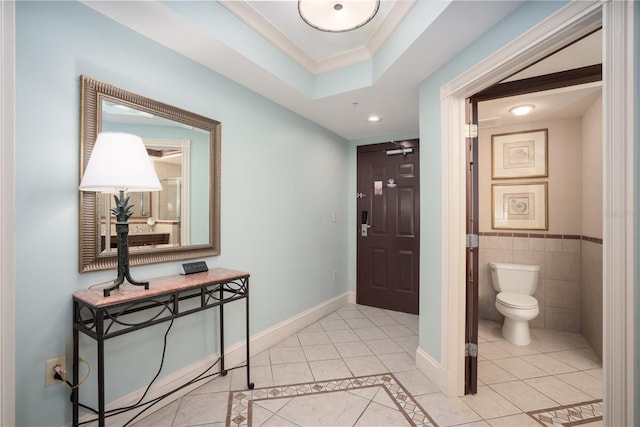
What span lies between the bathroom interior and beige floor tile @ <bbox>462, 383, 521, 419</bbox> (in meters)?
0.67

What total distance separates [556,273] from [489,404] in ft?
6.42

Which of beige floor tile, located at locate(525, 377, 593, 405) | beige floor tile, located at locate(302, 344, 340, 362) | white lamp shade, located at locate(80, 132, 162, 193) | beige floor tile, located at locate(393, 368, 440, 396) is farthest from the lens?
beige floor tile, located at locate(302, 344, 340, 362)

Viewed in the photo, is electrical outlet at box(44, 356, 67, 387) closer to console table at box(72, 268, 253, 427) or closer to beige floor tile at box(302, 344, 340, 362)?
console table at box(72, 268, 253, 427)

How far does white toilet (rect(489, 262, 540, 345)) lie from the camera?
2666 mm

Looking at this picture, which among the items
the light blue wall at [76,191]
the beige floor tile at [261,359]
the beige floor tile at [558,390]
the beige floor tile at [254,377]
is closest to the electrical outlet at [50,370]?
the light blue wall at [76,191]

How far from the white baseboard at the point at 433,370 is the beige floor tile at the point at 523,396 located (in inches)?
12.7

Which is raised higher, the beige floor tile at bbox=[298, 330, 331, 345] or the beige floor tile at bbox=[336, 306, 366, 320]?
the beige floor tile at bbox=[298, 330, 331, 345]

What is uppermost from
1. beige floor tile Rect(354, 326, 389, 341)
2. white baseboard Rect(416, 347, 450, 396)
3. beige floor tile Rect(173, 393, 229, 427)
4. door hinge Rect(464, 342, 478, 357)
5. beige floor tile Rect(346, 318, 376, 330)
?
door hinge Rect(464, 342, 478, 357)

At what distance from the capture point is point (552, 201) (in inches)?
122

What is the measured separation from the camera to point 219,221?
2.19 meters

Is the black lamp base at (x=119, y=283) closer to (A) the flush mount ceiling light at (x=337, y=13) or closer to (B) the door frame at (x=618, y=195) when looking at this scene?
(A) the flush mount ceiling light at (x=337, y=13)

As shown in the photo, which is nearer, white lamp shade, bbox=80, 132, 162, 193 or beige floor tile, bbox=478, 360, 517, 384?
white lamp shade, bbox=80, 132, 162, 193

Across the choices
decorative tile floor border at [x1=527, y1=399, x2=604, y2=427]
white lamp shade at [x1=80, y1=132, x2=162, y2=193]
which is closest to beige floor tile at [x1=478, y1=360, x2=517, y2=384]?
decorative tile floor border at [x1=527, y1=399, x2=604, y2=427]

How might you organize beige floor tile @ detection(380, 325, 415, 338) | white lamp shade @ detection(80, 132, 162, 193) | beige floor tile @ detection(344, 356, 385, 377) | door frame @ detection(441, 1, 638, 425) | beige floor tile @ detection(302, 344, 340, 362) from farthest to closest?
beige floor tile @ detection(380, 325, 415, 338), beige floor tile @ detection(302, 344, 340, 362), beige floor tile @ detection(344, 356, 385, 377), white lamp shade @ detection(80, 132, 162, 193), door frame @ detection(441, 1, 638, 425)
